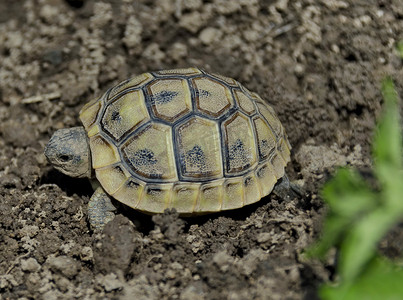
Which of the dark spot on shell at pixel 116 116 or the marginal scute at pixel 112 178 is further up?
the dark spot on shell at pixel 116 116

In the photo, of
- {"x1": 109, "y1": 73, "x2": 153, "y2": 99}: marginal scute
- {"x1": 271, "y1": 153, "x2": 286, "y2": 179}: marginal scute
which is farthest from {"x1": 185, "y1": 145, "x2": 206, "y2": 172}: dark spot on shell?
{"x1": 109, "y1": 73, "x2": 153, "y2": 99}: marginal scute

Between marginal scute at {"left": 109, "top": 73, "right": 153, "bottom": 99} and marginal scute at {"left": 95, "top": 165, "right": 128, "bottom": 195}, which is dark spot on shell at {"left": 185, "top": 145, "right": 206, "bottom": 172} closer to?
marginal scute at {"left": 95, "top": 165, "right": 128, "bottom": 195}

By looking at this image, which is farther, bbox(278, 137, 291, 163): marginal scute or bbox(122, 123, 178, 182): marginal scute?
bbox(278, 137, 291, 163): marginal scute

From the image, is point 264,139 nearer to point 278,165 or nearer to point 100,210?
point 278,165

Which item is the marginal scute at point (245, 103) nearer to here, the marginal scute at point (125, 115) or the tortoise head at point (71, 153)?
the marginal scute at point (125, 115)

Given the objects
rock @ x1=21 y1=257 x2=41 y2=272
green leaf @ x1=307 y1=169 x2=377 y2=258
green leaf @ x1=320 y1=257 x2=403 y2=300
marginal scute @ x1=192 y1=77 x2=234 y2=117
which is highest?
green leaf @ x1=307 y1=169 x2=377 y2=258

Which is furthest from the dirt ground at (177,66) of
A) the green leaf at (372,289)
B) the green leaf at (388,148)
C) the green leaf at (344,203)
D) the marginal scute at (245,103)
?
the green leaf at (388,148)

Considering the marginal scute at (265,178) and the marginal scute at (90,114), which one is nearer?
the marginal scute at (265,178)
